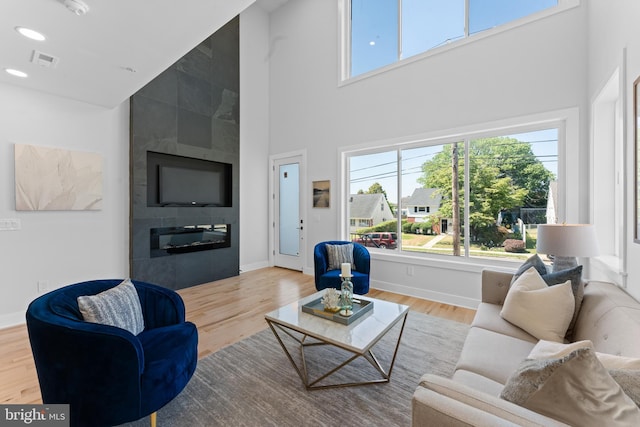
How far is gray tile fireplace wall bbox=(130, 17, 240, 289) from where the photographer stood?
386 centimetres

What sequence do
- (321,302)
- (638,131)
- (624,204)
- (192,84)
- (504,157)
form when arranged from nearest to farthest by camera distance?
(638,131), (624,204), (321,302), (504,157), (192,84)

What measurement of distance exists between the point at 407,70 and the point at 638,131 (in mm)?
2893

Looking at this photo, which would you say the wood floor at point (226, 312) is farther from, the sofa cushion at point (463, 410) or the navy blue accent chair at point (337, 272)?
the sofa cushion at point (463, 410)

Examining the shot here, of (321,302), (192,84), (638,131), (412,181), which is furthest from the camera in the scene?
(192,84)

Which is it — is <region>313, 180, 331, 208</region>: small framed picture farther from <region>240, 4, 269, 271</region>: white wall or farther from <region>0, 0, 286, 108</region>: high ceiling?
<region>0, 0, 286, 108</region>: high ceiling

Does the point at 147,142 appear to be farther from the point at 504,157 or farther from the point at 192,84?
the point at 504,157

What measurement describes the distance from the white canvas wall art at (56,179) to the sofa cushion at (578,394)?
4.41 meters

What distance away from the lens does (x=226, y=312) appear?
3346 mm

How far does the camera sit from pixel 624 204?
76.7 inches

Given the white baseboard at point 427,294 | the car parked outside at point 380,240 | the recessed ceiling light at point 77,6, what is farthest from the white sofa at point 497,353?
the recessed ceiling light at point 77,6

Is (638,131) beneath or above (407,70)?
beneath

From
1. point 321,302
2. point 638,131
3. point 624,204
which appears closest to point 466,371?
point 321,302

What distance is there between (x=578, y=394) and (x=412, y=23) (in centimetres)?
487

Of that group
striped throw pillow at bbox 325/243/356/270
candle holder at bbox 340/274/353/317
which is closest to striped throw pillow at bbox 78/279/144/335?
candle holder at bbox 340/274/353/317
